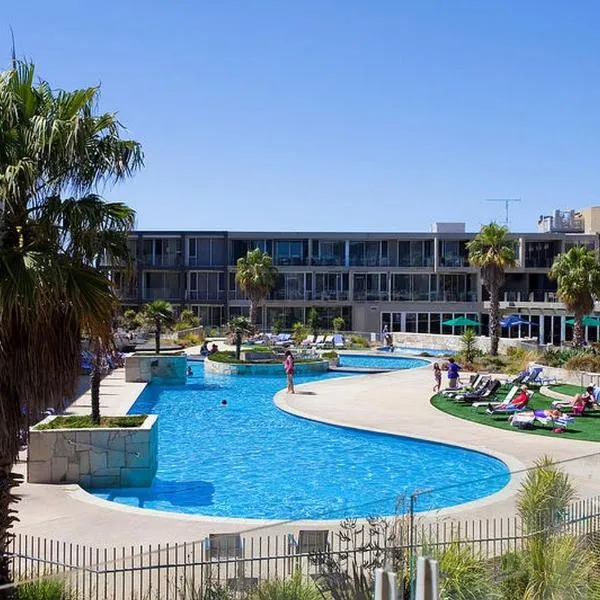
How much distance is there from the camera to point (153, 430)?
1421 centimetres

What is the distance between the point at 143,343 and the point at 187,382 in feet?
48.8

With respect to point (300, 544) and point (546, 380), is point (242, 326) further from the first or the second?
point (300, 544)

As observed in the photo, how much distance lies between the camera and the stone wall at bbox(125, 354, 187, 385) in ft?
97.8

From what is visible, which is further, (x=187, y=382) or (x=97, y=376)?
(x=187, y=382)

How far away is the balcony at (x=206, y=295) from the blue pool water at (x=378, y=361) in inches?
771

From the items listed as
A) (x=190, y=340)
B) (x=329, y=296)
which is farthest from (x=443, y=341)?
(x=190, y=340)

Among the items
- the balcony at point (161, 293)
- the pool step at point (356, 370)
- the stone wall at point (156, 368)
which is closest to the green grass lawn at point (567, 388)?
the pool step at point (356, 370)

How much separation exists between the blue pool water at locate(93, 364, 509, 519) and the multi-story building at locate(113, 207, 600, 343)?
126ft

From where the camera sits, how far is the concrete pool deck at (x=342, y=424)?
10164mm

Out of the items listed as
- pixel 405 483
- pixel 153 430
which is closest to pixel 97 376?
pixel 153 430

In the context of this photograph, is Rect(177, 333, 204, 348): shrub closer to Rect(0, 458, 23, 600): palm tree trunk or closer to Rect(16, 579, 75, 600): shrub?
Rect(0, 458, 23, 600): palm tree trunk

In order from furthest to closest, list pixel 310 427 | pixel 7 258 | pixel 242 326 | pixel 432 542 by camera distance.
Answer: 1. pixel 242 326
2. pixel 310 427
3. pixel 432 542
4. pixel 7 258

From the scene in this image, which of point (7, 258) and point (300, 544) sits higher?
point (7, 258)

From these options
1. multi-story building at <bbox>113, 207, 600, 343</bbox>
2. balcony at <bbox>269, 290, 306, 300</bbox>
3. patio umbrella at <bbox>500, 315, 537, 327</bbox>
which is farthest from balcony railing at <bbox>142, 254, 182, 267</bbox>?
patio umbrella at <bbox>500, 315, 537, 327</bbox>
